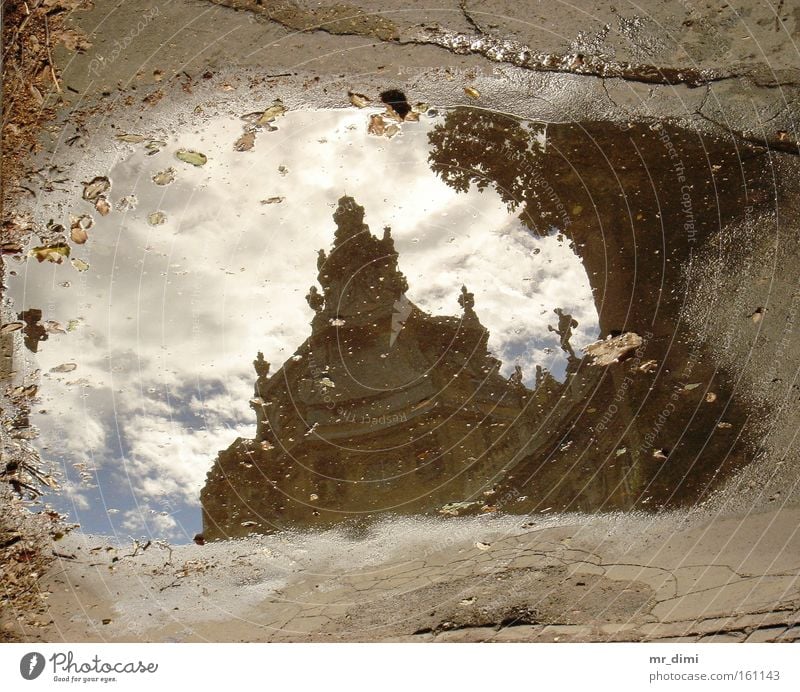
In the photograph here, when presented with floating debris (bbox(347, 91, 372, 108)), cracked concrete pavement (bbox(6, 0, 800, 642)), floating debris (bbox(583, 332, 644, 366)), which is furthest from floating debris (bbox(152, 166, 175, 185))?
floating debris (bbox(583, 332, 644, 366))

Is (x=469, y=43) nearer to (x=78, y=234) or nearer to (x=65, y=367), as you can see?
(x=78, y=234)

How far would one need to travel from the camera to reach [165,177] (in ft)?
7.00

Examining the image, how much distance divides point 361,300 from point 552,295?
788mm

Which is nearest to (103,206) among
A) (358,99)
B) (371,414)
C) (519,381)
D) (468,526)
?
(358,99)

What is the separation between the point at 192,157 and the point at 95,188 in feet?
1.28

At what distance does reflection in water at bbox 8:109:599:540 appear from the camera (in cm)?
215

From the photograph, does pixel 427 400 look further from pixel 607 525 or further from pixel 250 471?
pixel 607 525

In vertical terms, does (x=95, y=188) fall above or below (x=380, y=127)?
below

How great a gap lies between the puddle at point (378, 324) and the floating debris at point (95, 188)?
17 mm

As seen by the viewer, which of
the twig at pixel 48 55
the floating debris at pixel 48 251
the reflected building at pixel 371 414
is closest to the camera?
the twig at pixel 48 55
